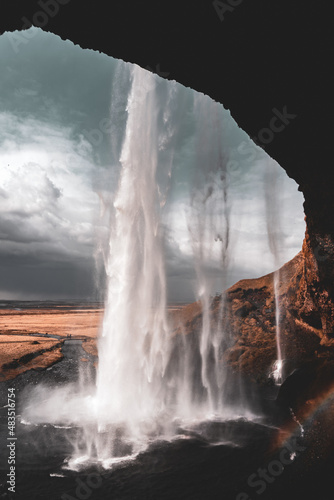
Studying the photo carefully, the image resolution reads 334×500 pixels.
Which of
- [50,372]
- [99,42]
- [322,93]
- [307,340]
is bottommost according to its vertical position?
[50,372]

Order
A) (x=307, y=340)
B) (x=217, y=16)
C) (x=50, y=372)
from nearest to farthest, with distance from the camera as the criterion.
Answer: (x=217, y=16)
(x=307, y=340)
(x=50, y=372)

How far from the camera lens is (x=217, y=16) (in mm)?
7426

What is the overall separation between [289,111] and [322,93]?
4.38 feet

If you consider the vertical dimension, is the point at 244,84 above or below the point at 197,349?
above

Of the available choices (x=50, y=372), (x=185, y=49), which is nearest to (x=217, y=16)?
(x=185, y=49)

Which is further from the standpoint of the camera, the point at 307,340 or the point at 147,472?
the point at 307,340

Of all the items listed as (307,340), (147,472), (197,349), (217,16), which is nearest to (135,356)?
(197,349)

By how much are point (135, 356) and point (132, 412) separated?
3.77 meters

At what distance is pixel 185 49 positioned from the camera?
8750 millimetres

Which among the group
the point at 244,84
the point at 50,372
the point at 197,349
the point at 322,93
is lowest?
the point at 50,372

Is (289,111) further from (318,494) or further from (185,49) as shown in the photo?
(318,494)

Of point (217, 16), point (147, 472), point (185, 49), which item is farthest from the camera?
point (147, 472)

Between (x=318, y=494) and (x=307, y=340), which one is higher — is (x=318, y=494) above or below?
below

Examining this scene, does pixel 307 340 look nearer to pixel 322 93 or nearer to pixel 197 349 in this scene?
pixel 197 349
